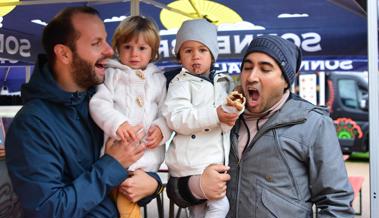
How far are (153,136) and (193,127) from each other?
0.22 metres

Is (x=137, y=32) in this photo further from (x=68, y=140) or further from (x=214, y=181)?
(x=214, y=181)

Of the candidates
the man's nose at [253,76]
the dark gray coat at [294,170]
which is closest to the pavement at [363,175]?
the dark gray coat at [294,170]

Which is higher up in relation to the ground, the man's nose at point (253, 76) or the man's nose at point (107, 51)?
the man's nose at point (107, 51)

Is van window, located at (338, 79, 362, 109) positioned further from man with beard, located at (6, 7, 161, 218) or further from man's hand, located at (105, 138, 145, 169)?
man's hand, located at (105, 138, 145, 169)

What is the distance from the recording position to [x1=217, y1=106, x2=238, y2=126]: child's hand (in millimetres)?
2104

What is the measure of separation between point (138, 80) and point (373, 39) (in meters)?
1.13

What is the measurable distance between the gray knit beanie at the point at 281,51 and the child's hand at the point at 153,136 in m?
0.59

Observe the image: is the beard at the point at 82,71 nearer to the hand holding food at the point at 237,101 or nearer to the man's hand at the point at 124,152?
the man's hand at the point at 124,152

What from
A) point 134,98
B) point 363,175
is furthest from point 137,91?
point 363,175

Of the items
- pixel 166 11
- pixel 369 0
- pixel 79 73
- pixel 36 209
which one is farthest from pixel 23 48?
pixel 369 0

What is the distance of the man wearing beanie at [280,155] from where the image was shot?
2.08 m

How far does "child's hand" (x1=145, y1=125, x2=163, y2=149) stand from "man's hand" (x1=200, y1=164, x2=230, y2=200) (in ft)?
0.94

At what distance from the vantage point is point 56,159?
201 centimetres

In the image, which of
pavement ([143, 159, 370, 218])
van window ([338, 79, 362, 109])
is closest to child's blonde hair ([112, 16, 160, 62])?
pavement ([143, 159, 370, 218])
